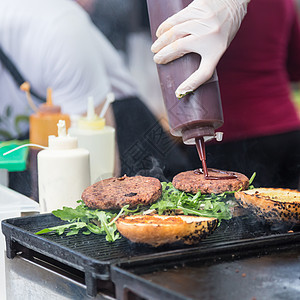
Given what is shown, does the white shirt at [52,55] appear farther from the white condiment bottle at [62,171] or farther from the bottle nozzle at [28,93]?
the white condiment bottle at [62,171]

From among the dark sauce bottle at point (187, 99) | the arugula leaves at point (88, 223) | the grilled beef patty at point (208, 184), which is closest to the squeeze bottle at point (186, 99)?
the dark sauce bottle at point (187, 99)

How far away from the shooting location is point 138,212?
5.53 ft

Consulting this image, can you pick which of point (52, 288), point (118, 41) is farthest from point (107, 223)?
point (118, 41)

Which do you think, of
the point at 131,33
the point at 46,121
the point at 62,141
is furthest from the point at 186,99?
the point at 131,33

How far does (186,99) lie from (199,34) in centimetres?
36

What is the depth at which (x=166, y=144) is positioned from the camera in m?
3.47

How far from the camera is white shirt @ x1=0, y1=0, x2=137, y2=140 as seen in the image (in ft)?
11.1

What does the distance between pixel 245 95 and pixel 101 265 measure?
2.14 metres

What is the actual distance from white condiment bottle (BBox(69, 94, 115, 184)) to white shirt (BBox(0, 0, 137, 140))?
0.84 metres

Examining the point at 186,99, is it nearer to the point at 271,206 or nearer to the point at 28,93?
the point at 271,206

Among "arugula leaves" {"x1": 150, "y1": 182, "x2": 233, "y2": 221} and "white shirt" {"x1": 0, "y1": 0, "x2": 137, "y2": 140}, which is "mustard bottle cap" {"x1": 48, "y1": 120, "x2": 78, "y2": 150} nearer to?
"arugula leaves" {"x1": 150, "y1": 182, "x2": 233, "y2": 221}

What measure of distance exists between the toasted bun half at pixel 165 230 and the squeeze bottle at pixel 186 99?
415mm

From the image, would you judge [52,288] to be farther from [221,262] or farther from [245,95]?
[245,95]

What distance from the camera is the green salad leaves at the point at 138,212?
1.59 meters
